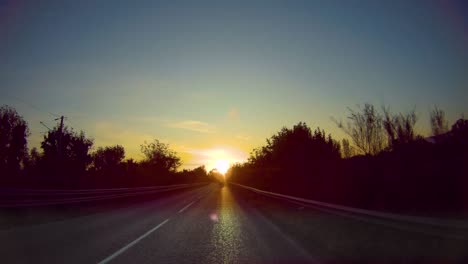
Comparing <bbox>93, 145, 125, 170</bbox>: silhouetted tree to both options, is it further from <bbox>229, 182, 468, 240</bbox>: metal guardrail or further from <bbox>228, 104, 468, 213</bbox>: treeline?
<bbox>229, 182, 468, 240</bbox>: metal guardrail

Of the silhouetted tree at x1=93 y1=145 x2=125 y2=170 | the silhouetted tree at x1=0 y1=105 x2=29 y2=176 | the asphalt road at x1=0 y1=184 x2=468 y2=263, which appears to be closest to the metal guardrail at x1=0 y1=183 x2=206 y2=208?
the asphalt road at x1=0 y1=184 x2=468 y2=263

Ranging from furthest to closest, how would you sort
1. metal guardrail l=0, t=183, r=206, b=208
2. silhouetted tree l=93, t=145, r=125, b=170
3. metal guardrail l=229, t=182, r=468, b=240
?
silhouetted tree l=93, t=145, r=125, b=170 < metal guardrail l=0, t=183, r=206, b=208 < metal guardrail l=229, t=182, r=468, b=240

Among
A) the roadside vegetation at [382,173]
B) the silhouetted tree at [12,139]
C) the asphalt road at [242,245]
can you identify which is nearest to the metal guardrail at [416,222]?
the asphalt road at [242,245]

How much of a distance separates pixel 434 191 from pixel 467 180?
1706 millimetres

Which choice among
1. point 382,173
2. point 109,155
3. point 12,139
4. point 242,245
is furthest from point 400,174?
point 109,155

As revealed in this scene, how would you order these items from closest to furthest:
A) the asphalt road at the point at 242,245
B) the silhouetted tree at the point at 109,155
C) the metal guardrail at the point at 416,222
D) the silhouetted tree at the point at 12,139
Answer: the metal guardrail at the point at 416,222 < the asphalt road at the point at 242,245 < the silhouetted tree at the point at 12,139 < the silhouetted tree at the point at 109,155

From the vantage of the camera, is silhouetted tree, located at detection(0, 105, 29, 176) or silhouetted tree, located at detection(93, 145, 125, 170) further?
→ silhouetted tree, located at detection(93, 145, 125, 170)

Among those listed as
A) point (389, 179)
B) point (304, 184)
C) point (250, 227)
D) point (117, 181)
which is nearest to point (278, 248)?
point (250, 227)

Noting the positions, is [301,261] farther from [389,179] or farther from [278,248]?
[389,179]

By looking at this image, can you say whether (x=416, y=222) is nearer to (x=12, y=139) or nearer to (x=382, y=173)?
(x=382, y=173)

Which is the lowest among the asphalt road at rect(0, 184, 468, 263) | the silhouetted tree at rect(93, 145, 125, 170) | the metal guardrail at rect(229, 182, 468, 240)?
the asphalt road at rect(0, 184, 468, 263)

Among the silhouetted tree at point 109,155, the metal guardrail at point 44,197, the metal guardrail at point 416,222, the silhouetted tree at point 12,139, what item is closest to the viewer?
the metal guardrail at point 416,222

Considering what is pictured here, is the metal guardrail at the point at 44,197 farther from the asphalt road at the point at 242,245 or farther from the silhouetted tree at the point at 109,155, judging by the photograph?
the silhouetted tree at the point at 109,155

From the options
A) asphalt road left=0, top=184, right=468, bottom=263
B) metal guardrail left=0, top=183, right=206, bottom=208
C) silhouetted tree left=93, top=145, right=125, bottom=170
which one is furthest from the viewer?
silhouetted tree left=93, top=145, right=125, bottom=170
